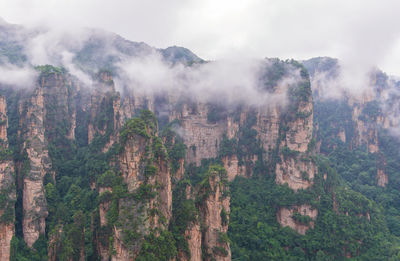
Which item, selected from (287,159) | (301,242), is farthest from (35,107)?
(301,242)

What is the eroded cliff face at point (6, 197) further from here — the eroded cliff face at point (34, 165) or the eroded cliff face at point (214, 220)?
the eroded cliff face at point (214, 220)

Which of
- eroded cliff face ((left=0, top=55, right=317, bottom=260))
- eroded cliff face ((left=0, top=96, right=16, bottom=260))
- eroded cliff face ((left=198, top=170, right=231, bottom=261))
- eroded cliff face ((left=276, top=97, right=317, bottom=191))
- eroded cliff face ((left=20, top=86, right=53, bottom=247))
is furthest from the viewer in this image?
eroded cliff face ((left=276, top=97, right=317, bottom=191))

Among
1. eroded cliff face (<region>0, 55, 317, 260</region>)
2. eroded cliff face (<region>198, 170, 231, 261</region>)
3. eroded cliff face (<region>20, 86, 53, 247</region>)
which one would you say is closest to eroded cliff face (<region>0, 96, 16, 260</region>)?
eroded cliff face (<region>20, 86, 53, 247</region>)

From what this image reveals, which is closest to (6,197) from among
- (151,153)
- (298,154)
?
(151,153)

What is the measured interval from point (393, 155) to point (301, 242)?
38.8 metres

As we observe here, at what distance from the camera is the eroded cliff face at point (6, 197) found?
30358mm

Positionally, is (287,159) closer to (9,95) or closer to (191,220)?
(191,220)

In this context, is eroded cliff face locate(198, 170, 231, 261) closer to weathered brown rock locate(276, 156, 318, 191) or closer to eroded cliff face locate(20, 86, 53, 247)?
weathered brown rock locate(276, 156, 318, 191)

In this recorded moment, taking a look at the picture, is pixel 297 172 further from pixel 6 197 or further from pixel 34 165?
pixel 6 197

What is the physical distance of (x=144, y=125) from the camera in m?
28.6

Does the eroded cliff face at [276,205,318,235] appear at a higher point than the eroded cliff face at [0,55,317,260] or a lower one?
lower

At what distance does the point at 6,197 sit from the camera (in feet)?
104

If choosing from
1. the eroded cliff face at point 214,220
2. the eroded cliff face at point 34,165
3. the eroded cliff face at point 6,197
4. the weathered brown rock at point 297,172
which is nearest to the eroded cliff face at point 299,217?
the weathered brown rock at point 297,172

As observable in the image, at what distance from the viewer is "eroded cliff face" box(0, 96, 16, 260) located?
30358 mm
